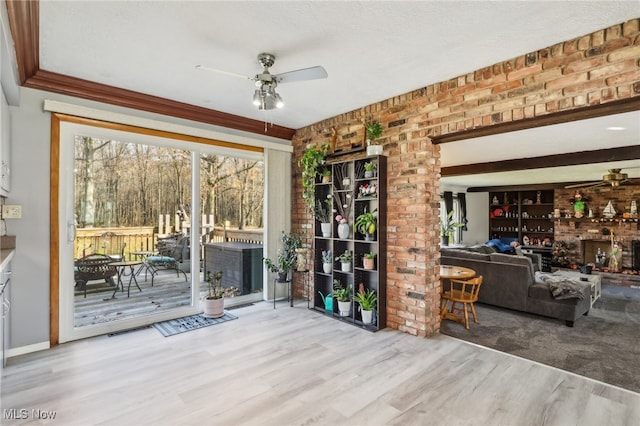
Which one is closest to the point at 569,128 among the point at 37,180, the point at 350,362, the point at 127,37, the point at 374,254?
the point at 374,254

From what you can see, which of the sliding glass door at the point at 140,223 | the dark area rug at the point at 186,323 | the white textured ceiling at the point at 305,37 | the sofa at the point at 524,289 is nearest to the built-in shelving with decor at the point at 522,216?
the sofa at the point at 524,289

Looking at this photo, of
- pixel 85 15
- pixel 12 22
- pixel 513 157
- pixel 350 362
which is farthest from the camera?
pixel 513 157

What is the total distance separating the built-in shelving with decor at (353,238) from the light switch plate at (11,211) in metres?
3.18

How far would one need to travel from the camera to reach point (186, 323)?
393 centimetres

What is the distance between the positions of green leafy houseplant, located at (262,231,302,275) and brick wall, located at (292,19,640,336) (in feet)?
4.92

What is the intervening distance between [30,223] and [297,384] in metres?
2.93

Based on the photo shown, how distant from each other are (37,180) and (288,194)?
3.03 meters

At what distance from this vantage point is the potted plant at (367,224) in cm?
387

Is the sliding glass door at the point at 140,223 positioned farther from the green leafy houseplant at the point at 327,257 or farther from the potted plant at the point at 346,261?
the potted plant at the point at 346,261

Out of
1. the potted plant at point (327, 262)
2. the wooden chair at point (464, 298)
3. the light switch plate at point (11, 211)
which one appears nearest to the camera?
the light switch plate at point (11, 211)

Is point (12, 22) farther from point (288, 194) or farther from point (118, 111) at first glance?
point (288, 194)

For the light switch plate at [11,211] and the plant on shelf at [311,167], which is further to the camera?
the plant on shelf at [311,167]

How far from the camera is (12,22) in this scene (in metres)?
2.09

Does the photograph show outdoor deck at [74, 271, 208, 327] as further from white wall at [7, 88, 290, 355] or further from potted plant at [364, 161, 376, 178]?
potted plant at [364, 161, 376, 178]
